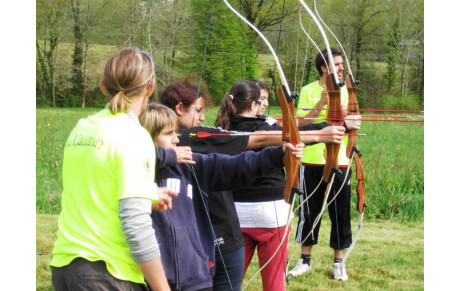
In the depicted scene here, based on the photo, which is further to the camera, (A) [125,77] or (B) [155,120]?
(B) [155,120]

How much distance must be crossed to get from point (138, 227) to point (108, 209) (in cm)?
9

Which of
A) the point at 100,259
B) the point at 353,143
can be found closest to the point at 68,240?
the point at 100,259

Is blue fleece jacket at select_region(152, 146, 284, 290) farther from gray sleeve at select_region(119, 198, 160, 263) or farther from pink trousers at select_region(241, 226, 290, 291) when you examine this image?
pink trousers at select_region(241, 226, 290, 291)

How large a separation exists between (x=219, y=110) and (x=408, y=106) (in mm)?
3343

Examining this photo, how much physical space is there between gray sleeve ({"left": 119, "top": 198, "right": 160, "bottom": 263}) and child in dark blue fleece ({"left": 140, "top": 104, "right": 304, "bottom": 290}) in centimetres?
35

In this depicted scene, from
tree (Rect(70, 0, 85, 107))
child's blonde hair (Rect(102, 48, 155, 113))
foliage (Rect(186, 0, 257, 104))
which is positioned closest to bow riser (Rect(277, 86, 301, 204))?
foliage (Rect(186, 0, 257, 104))

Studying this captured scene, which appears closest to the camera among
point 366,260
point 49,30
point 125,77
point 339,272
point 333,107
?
point 125,77

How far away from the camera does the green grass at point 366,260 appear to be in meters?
3.56

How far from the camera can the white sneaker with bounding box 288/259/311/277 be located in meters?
3.69

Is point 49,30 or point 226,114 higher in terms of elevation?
point 49,30

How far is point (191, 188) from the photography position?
1.79 meters

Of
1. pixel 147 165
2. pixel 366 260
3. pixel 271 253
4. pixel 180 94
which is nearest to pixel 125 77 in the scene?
pixel 147 165

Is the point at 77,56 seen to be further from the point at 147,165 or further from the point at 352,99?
the point at 147,165

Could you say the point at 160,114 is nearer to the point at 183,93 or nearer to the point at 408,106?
the point at 183,93
